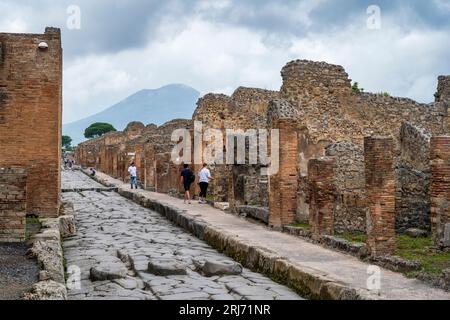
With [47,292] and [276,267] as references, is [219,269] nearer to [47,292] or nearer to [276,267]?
[276,267]

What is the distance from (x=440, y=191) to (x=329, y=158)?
2081 millimetres

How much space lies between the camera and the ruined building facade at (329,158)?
349 inches

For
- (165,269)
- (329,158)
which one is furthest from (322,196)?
(165,269)

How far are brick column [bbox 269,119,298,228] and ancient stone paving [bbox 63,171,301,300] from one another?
1.60 metres

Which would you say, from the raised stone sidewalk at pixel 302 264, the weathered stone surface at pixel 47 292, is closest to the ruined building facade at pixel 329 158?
the raised stone sidewalk at pixel 302 264

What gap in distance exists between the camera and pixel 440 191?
8812 millimetres

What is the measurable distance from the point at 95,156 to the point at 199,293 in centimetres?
5079

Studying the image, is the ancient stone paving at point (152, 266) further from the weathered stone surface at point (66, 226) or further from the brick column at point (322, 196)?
the brick column at point (322, 196)

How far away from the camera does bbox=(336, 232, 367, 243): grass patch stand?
32.0ft

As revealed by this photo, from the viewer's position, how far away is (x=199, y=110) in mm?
21594

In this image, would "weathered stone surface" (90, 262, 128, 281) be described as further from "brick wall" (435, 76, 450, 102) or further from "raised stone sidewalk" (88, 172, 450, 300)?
"brick wall" (435, 76, 450, 102)

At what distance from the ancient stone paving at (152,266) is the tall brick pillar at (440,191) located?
268 cm

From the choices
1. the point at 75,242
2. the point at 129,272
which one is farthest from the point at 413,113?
the point at 129,272

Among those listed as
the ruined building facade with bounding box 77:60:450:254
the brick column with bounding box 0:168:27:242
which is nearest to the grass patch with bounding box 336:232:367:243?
the ruined building facade with bounding box 77:60:450:254
